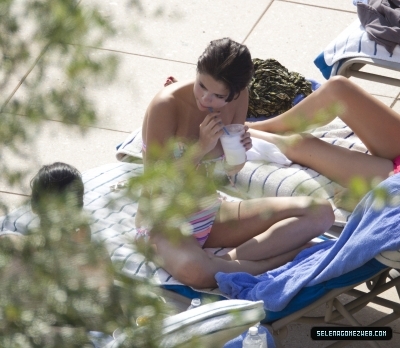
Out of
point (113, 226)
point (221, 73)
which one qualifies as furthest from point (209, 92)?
point (113, 226)

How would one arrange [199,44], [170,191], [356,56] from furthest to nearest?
[199,44] → [356,56] → [170,191]

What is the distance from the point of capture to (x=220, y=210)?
151 inches

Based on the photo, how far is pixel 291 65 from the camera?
5770 millimetres

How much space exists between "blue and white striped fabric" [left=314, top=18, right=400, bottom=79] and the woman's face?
1.42 metres

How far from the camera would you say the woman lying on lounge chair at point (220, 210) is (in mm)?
3598

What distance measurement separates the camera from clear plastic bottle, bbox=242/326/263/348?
10.4 feet

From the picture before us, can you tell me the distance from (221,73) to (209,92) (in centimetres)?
10

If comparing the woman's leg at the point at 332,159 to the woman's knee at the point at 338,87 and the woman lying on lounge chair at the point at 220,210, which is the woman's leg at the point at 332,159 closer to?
the woman's knee at the point at 338,87

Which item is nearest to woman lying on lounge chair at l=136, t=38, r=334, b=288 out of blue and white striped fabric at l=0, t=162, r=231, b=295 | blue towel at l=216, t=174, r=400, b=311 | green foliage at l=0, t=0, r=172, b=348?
blue towel at l=216, t=174, r=400, b=311

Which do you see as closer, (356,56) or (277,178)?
(277,178)

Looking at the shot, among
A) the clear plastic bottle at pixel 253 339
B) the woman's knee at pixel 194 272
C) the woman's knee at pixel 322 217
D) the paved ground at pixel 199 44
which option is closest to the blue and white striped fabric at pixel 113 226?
the clear plastic bottle at pixel 253 339

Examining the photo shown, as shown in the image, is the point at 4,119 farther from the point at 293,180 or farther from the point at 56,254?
the point at 293,180

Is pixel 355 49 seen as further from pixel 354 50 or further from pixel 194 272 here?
pixel 194 272

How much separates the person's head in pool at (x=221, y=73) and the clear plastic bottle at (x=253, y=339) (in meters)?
1.02
